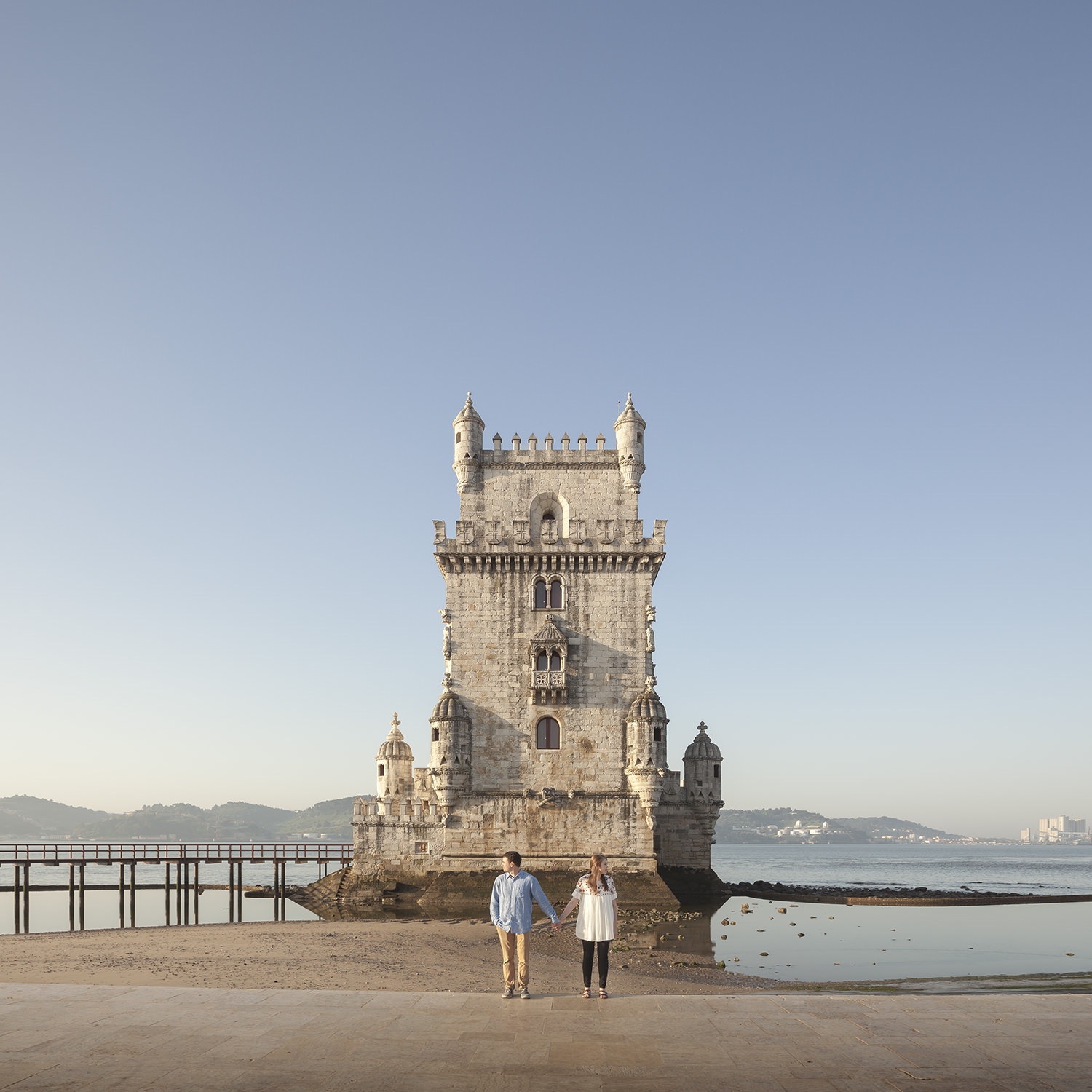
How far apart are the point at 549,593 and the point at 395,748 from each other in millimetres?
10185

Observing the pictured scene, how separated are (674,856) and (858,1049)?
34.5 meters

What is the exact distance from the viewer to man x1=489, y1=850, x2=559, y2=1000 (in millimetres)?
13094

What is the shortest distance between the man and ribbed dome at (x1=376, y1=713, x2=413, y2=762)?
29.2m

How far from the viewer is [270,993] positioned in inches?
517

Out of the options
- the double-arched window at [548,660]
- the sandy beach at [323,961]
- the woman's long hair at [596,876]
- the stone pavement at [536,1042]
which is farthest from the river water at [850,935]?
the stone pavement at [536,1042]

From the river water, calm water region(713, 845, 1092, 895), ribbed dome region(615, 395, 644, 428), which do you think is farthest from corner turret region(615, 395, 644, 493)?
calm water region(713, 845, 1092, 895)

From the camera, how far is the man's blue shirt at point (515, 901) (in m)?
13.3

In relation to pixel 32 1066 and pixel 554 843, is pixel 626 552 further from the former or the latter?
pixel 32 1066

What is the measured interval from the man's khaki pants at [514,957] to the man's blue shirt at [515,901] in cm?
13

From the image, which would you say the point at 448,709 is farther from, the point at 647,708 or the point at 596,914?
the point at 596,914

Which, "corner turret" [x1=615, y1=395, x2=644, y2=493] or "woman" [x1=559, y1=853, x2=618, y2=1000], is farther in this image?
"corner turret" [x1=615, y1=395, x2=644, y2=493]

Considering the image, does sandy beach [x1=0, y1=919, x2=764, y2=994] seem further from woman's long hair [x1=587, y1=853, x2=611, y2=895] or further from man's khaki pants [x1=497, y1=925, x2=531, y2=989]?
woman's long hair [x1=587, y1=853, x2=611, y2=895]

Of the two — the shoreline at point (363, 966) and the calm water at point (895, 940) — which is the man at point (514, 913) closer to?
the shoreline at point (363, 966)

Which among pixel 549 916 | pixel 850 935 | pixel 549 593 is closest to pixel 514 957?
pixel 549 916
